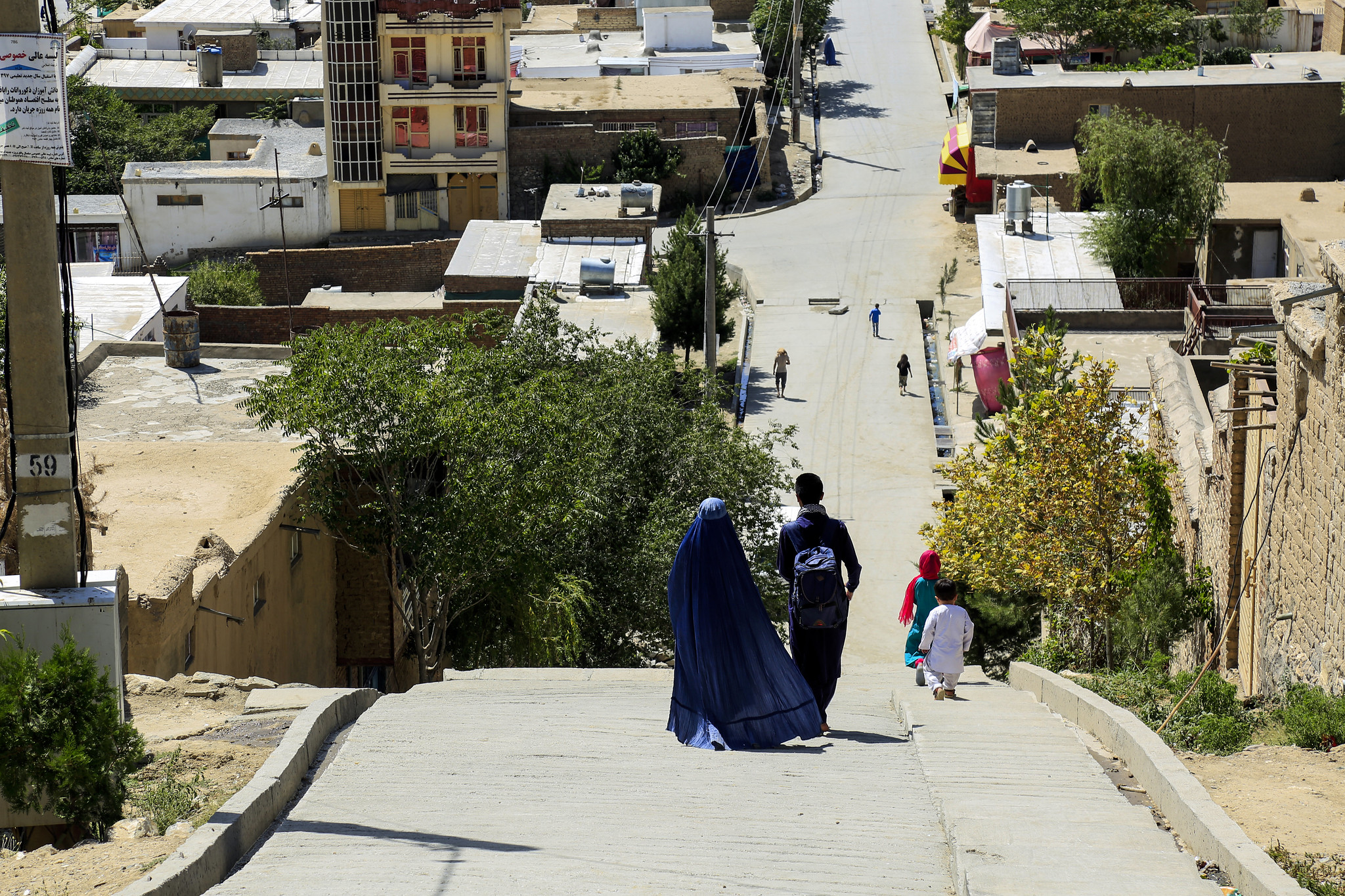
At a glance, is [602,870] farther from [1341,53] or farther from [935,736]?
[1341,53]

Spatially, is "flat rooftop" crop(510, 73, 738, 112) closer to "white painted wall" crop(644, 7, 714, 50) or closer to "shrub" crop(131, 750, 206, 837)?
"white painted wall" crop(644, 7, 714, 50)

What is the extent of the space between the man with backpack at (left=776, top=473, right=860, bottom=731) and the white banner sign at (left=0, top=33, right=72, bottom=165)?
455cm

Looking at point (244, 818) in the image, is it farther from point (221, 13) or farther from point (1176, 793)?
point (221, 13)

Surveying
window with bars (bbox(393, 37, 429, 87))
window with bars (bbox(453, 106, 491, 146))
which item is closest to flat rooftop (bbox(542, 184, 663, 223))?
window with bars (bbox(453, 106, 491, 146))

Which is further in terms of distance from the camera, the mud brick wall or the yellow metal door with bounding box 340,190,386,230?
the yellow metal door with bounding box 340,190,386,230

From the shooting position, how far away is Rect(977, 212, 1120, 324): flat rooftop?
3516 cm

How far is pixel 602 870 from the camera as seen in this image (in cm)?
664

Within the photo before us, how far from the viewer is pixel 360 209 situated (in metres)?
53.7

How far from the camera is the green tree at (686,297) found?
39.4 m

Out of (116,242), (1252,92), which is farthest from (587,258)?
(1252,92)

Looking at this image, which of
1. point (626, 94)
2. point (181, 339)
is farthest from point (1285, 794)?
point (626, 94)

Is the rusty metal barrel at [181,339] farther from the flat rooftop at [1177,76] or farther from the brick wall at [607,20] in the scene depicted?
the brick wall at [607,20]

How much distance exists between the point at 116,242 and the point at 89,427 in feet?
95.5

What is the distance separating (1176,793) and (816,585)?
7.96ft
